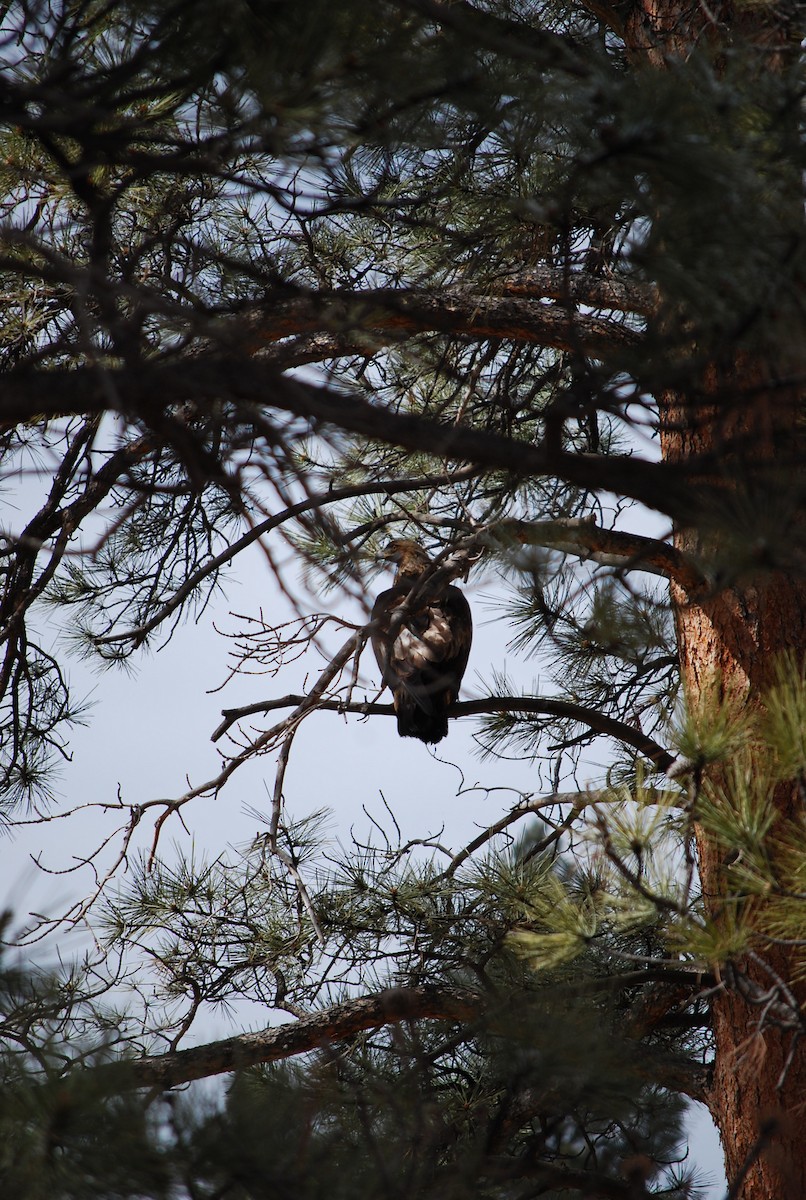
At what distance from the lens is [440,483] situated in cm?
249

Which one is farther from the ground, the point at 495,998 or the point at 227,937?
the point at 227,937

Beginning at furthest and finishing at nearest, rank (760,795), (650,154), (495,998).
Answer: (495,998)
(760,795)
(650,154)

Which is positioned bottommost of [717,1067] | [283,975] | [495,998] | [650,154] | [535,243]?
[717,1067]

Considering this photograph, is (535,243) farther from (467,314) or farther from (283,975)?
(283,975)

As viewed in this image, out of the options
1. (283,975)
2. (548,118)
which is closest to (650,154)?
(548,118)

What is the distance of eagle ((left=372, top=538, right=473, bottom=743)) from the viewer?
11.9 ft

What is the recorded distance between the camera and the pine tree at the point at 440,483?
1.32 m

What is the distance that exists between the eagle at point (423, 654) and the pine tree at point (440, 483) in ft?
0.77

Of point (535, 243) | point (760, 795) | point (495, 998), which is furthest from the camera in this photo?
point (535, 243)

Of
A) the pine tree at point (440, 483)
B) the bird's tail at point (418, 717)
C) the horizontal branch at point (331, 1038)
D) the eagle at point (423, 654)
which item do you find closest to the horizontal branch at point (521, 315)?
the pine tree at point (440, 483)

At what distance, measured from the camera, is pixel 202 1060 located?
279cm

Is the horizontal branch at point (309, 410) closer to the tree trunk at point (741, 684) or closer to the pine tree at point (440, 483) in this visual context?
the pine tree at point (440, 483)

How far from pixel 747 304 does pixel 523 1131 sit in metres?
2.92

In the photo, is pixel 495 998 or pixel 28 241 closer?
pixel 28 241
